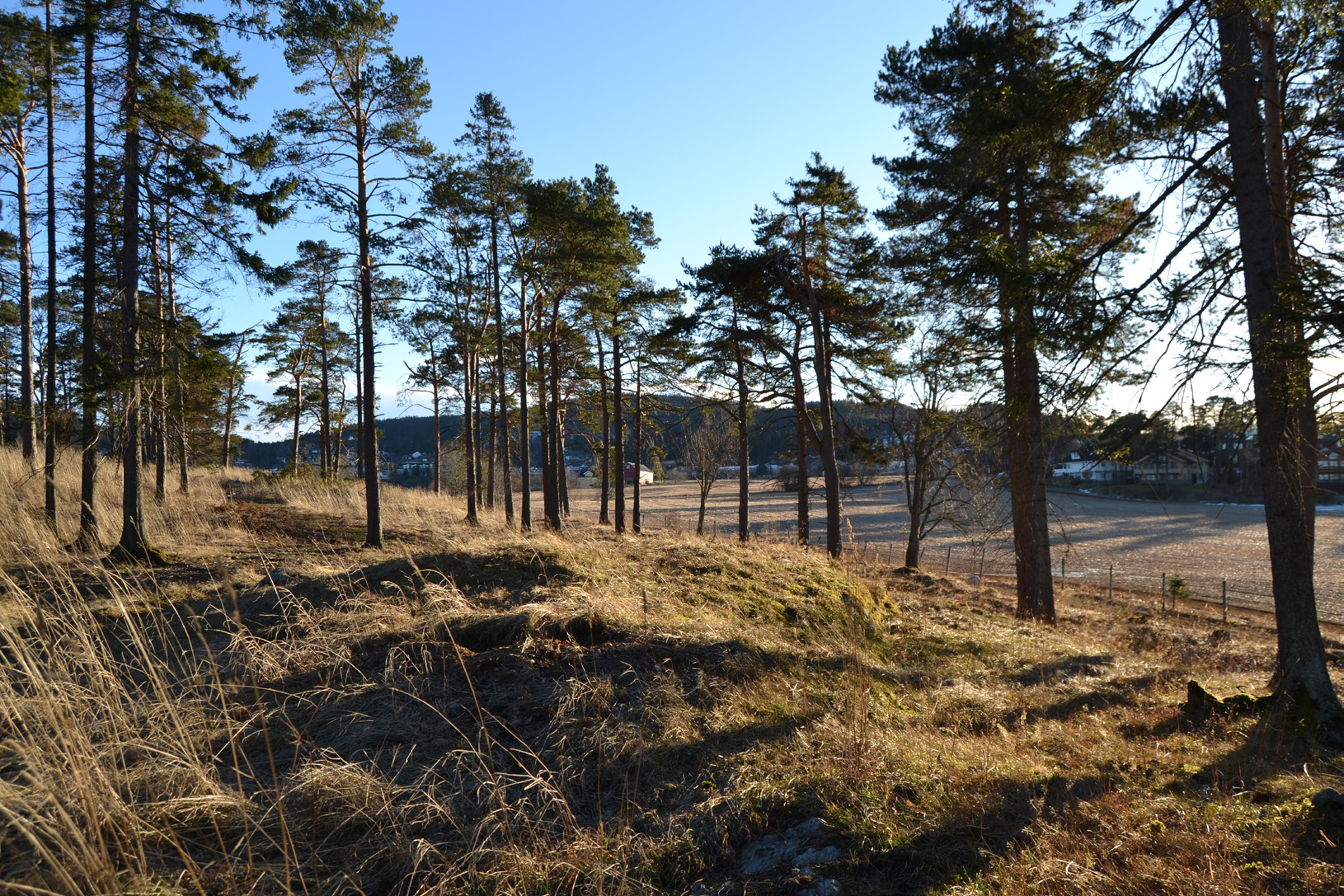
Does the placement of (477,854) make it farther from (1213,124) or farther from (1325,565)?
(1325,565)

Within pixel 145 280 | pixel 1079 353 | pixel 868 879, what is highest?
pixel 145 280

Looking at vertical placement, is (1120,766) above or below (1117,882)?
below

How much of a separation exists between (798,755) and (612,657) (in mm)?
1801

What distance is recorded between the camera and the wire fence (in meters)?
20.7

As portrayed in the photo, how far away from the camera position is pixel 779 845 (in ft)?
10.0

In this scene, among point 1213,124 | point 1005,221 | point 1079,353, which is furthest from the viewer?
point 1005,221

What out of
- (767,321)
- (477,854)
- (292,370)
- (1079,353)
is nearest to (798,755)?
(477,854)

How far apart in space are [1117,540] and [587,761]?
157 feet

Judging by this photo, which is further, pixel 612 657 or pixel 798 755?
pixel 612 657

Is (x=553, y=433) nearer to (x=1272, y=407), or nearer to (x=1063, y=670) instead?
(x=1063, y=670)

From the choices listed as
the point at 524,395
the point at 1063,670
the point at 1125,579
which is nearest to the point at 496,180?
the point at 524,395

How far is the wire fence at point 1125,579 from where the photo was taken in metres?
20.7

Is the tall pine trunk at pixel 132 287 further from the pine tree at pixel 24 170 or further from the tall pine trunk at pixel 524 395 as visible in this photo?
the tall pine trunk at pixel 524 395

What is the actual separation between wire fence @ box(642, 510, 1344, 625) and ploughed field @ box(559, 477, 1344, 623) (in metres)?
0.08
